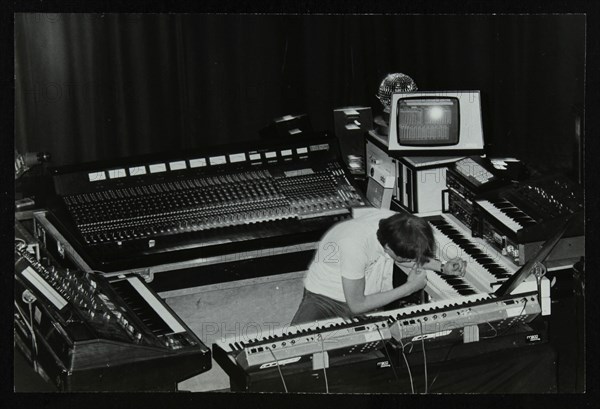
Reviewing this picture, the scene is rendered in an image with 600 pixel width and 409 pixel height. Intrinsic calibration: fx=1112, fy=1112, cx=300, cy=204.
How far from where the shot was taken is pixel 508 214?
484 cm

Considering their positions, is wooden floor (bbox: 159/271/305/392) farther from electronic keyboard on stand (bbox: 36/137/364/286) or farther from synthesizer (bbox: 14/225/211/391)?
synthesizer (bbox: 14/225/211/391)

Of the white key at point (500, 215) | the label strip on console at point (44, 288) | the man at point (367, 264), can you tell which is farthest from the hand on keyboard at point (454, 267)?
the label strip on console at point (44, 288)

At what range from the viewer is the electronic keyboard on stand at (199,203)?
4.83 meters

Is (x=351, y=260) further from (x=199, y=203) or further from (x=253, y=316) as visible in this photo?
(x=199, y=203)

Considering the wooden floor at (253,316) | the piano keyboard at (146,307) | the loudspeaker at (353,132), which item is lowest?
the wooden floor at (253,316)

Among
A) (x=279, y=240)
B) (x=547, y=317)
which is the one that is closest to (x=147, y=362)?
(x=279, y=240)

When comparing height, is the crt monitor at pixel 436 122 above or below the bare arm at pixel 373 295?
above

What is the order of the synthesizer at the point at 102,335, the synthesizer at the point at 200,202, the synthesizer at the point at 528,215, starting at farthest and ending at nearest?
1. the synthesizer at the point at 200,202
2. the synthesizer at the point at 528,215
3. the synthesizer at the point at 102,335

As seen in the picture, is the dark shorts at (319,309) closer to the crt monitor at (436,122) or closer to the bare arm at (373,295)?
the bare arm at (373,295)

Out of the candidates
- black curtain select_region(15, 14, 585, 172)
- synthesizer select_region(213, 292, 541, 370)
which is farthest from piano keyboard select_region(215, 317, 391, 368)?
black curtain select_region(15, 14, 585, 172)

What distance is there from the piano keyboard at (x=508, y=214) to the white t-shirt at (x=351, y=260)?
0.57 metres

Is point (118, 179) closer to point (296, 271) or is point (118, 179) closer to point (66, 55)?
point (66, 55)

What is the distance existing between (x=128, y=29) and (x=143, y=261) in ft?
3.39

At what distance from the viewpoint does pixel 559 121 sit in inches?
193
